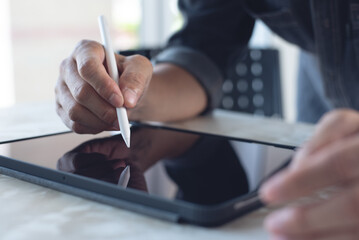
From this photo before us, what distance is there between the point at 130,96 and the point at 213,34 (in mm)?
438

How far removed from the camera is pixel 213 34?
87 cm

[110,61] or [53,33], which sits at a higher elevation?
[110,61]

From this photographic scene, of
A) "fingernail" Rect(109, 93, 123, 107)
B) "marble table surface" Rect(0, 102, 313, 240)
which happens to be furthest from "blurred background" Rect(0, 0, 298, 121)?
"marble table surface" Rect(0, 102, 313, 240)

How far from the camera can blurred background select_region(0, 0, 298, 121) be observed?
6.59 ft

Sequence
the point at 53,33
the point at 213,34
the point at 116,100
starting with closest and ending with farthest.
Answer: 1. the point at 116,100
2. the point at 213,34
3. the point at 53,33

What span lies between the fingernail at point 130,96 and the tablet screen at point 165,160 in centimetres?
4

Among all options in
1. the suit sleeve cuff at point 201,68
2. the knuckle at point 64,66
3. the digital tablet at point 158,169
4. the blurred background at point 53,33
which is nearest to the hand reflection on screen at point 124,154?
the digital tablet at point 158,169

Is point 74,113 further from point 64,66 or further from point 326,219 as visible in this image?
point 326,219

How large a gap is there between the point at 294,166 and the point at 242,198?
8cm

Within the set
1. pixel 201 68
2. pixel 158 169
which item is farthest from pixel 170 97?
pixel 158 169

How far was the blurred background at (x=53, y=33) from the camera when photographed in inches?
79.1

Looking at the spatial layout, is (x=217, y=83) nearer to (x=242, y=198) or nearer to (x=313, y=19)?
(x=313, y=19)

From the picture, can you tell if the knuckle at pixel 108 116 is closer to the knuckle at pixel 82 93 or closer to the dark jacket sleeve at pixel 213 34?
the knuckle at pixel 82 93

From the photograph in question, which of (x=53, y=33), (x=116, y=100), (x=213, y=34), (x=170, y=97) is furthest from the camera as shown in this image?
(x=53, y=33)
